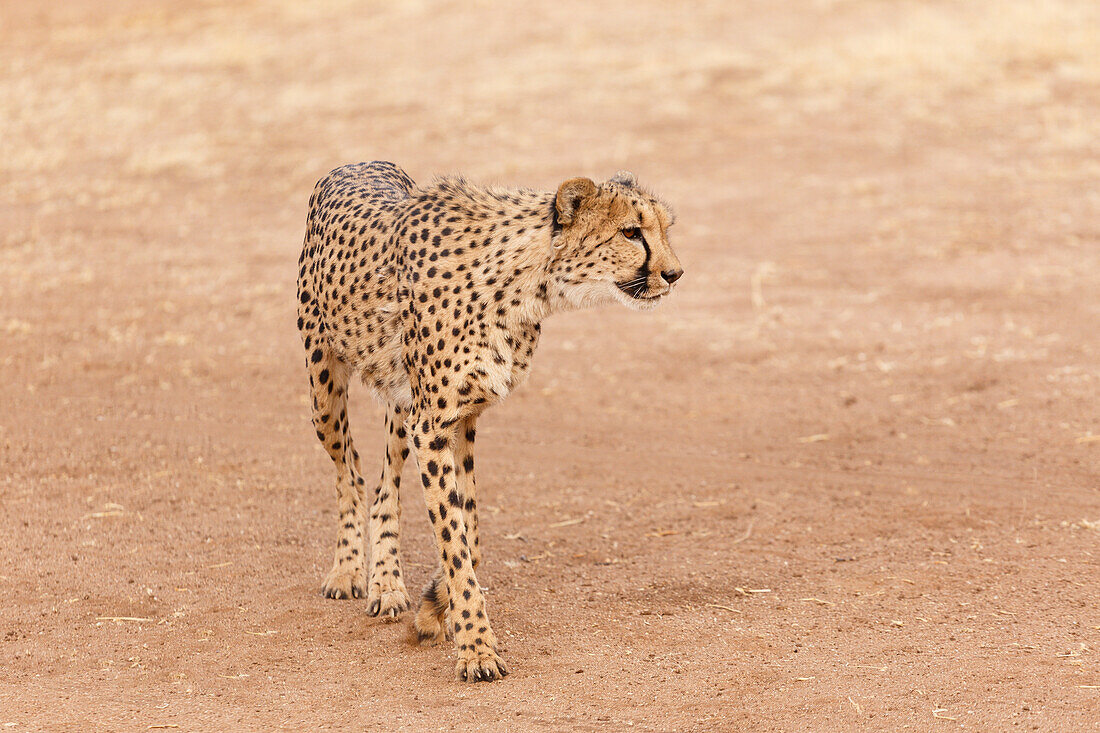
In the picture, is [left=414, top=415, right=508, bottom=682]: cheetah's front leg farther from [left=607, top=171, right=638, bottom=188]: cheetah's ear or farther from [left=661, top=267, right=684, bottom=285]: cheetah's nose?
[left=607, top=171, right=638, bottom=188]: cheetah's ear

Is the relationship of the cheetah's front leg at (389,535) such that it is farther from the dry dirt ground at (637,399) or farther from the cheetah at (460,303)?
the dry dirt ground at (637,399)

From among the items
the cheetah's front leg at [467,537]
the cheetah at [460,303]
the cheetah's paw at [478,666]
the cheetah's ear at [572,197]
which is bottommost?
the cheetah's paw at [478,666]

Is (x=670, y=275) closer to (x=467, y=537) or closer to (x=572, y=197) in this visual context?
(x=572, y=197)

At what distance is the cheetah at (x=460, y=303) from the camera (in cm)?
472

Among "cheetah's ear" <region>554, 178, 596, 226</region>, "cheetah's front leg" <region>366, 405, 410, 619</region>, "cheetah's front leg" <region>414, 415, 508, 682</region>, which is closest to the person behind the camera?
"cheetah's ear" <region>554, 178, 596, 226</region>

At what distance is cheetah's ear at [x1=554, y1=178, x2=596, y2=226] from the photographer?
4.63 m

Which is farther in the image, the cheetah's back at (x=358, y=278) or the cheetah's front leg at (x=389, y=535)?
the cheetah's front leg at (x=389, y=535)

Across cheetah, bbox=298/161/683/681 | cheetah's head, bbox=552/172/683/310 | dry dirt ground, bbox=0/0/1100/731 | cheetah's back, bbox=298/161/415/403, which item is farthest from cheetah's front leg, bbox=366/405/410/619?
cheetah's head, bbox=552/172/683/310

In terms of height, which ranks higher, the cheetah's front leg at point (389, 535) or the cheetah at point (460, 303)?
the cheetah at point (460, 303)

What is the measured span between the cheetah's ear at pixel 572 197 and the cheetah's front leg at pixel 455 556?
0.89 meters

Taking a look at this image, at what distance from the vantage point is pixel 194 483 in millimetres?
7133

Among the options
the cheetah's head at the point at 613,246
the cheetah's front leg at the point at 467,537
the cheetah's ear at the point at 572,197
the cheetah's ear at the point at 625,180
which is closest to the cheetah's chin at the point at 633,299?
the cheetah's head at the point at 613,246

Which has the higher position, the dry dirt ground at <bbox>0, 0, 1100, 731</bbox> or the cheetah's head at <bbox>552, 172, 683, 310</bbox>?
the cheetah's head at <bbox>552, 172, 683, 310</bbox>

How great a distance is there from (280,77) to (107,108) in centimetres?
256
